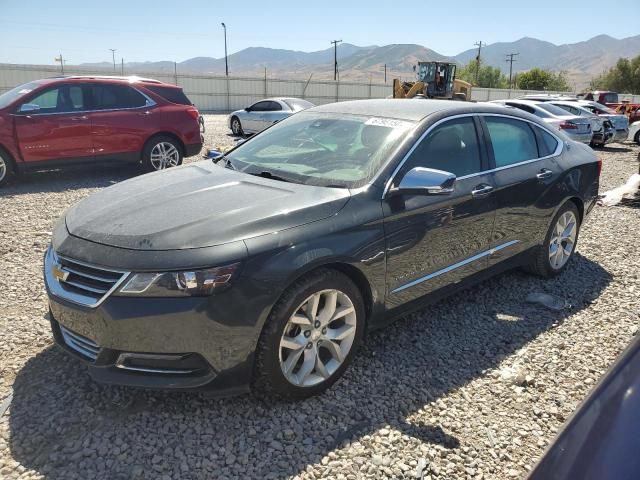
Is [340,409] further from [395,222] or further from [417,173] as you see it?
[417,173]

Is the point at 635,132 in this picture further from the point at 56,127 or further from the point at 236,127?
the point at 56,127

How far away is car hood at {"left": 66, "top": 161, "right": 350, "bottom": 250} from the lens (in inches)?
103

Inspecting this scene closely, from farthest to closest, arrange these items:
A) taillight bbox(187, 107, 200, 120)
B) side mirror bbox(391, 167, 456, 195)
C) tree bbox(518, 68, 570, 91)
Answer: tree bbox(518, 68, 570, 91), taillight bbox(187, 107, 200, 120), side mirror bbox(391, 167, 456, 195)

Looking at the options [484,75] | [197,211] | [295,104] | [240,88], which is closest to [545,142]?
[197,211]

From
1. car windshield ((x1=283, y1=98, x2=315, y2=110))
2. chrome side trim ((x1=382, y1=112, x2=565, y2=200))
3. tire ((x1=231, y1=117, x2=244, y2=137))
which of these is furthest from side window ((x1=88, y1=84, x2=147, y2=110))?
tire ((x1=231, y1=117, x2=244, y2=137))

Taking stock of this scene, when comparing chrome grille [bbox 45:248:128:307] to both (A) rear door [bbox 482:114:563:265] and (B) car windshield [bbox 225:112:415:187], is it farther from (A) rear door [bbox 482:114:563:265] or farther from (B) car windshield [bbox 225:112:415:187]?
(A) rear door [bbox 482:114:563:265]

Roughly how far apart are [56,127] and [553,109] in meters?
13.4

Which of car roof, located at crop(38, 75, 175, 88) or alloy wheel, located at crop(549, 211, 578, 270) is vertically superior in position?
car roof, located at crop(38, 75, 175, 88)

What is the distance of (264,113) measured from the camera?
1658cm

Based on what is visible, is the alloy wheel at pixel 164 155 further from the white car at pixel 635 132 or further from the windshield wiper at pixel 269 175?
the white car at pixel 635 132

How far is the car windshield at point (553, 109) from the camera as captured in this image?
15305mm

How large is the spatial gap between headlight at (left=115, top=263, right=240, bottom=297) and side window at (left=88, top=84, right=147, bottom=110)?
23.7 feet

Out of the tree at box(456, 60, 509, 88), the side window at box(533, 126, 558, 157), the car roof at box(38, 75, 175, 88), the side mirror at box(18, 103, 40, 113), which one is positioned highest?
the tree at box(456, 60, 509, 88)

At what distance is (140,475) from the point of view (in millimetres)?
2377
